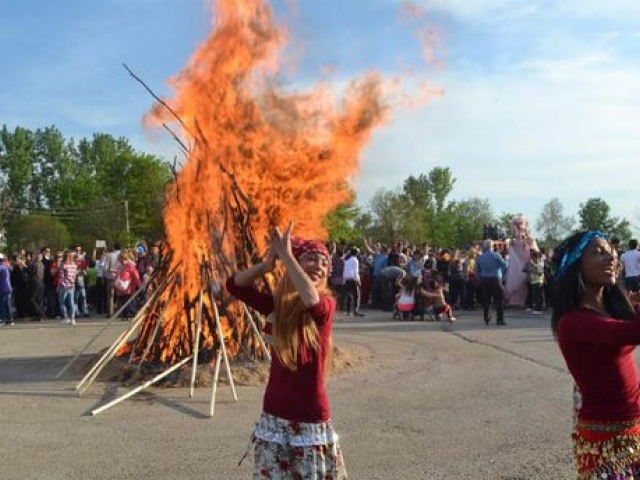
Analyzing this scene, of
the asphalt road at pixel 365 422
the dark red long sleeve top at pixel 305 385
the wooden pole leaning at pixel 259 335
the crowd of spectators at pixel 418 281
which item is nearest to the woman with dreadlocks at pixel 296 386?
the dark red long sleeve top at pixel 305 385

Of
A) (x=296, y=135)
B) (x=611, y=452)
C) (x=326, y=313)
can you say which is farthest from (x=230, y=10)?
(x=611, y=452)

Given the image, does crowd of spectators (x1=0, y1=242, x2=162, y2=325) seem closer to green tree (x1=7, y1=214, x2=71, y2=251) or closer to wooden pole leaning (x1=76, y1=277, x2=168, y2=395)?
wooden pole leaning (x1=76, y1=277, x2=168, y2=395)

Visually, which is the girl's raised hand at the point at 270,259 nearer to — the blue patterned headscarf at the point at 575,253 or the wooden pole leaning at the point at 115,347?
the blue patterned headscarf at the point at 575,253

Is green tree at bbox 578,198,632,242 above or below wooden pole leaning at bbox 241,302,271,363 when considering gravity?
above

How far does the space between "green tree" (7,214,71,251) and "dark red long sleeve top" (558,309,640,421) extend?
→ 6551 centimetres

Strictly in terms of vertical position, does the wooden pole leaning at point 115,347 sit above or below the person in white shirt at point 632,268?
below

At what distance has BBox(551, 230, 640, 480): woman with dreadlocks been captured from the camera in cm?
318

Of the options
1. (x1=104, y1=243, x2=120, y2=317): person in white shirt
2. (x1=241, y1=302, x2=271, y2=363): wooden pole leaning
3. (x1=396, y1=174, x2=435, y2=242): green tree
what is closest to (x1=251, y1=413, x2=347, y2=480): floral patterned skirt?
(x1=241, y1=302, x2=271, y2=363): wooden pole leaning

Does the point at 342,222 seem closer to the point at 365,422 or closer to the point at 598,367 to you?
the point at 365,422

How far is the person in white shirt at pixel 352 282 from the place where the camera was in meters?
18.2

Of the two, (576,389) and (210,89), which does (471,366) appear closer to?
(210,89)

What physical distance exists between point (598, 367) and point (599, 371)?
20 millimetres

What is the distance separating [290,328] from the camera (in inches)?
143

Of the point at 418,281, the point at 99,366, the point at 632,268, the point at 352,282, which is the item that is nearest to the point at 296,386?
the point at 99,366
